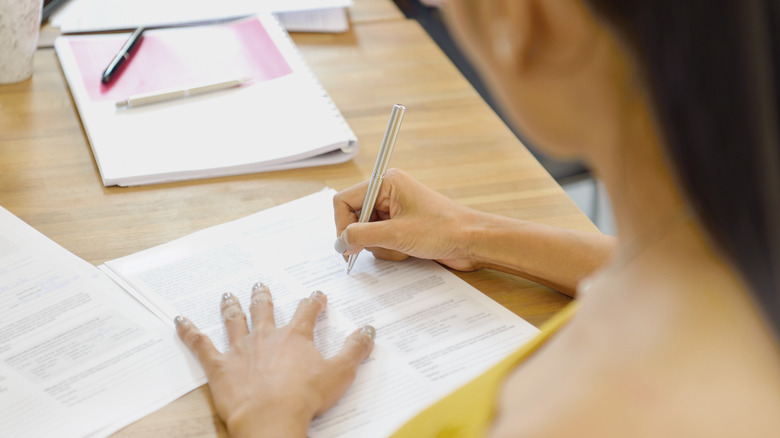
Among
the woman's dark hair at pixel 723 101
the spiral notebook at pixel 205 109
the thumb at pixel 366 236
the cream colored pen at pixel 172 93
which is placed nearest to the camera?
the woman's dark hair at pixel 723 101

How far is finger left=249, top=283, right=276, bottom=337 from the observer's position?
0.76 m

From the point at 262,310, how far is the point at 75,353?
0.18m

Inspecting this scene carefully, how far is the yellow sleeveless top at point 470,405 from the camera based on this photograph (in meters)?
0.57

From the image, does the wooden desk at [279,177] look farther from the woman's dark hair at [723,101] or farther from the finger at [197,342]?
the woman's dark hair at [723,101]

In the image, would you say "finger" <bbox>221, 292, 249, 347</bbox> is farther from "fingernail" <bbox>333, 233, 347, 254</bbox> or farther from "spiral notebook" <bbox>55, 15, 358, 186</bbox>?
"spiral notebook" <bbox>55, 15, 358, 186</bbox>

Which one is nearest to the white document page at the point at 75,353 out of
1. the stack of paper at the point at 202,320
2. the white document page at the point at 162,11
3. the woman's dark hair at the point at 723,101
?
the stack of paper at the point at 202,320

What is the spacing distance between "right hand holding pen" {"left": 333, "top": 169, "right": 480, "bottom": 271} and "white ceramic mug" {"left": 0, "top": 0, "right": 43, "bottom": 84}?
2.07 feet

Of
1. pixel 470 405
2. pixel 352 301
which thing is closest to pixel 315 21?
pixel 352 301

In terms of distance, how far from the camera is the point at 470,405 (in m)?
0.60

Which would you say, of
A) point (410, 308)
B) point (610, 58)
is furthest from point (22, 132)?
point (610, 58)

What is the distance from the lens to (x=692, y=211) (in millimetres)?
368

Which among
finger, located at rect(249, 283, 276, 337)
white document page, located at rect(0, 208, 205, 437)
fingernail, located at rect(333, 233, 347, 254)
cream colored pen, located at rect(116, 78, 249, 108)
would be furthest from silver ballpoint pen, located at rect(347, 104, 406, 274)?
cream colored pen, located at rect(116, 78, 249, 108)

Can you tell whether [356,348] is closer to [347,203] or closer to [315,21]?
[347,203]

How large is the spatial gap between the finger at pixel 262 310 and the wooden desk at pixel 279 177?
82 millimetres
